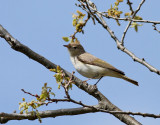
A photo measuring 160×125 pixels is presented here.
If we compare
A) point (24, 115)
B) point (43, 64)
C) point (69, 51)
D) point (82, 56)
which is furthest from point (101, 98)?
point (69, 51)

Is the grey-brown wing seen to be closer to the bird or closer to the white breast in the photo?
the bird

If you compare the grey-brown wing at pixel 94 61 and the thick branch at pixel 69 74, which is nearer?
the thick branch at pixel 69 74

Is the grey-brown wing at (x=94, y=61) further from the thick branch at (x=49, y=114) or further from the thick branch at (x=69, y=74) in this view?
the thick branch at (x=49, y=114)

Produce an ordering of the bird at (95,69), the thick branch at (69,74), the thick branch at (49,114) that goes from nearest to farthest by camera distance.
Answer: the thick branch at (49,114) → the thick branch at (69,74) → the bird at (95,69)

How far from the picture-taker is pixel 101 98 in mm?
5578

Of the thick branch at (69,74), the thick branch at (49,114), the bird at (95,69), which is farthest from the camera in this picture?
the bird at (95,69)

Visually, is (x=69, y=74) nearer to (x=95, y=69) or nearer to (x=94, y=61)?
(x=95, y=69)

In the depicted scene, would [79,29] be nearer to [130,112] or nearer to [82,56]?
[130,112]

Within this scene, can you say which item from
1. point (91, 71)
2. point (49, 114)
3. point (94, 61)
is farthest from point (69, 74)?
point (94, 61)

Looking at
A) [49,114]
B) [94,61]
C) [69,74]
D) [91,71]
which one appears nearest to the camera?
[49,114]

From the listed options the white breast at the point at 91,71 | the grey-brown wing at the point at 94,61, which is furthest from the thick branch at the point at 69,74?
the grey-brown wing at the point at 94,61

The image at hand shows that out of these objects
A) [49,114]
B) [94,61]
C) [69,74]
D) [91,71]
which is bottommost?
[49,114]

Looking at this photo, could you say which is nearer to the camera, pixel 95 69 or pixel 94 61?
pixel 95 69

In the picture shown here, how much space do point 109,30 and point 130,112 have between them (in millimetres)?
1485
